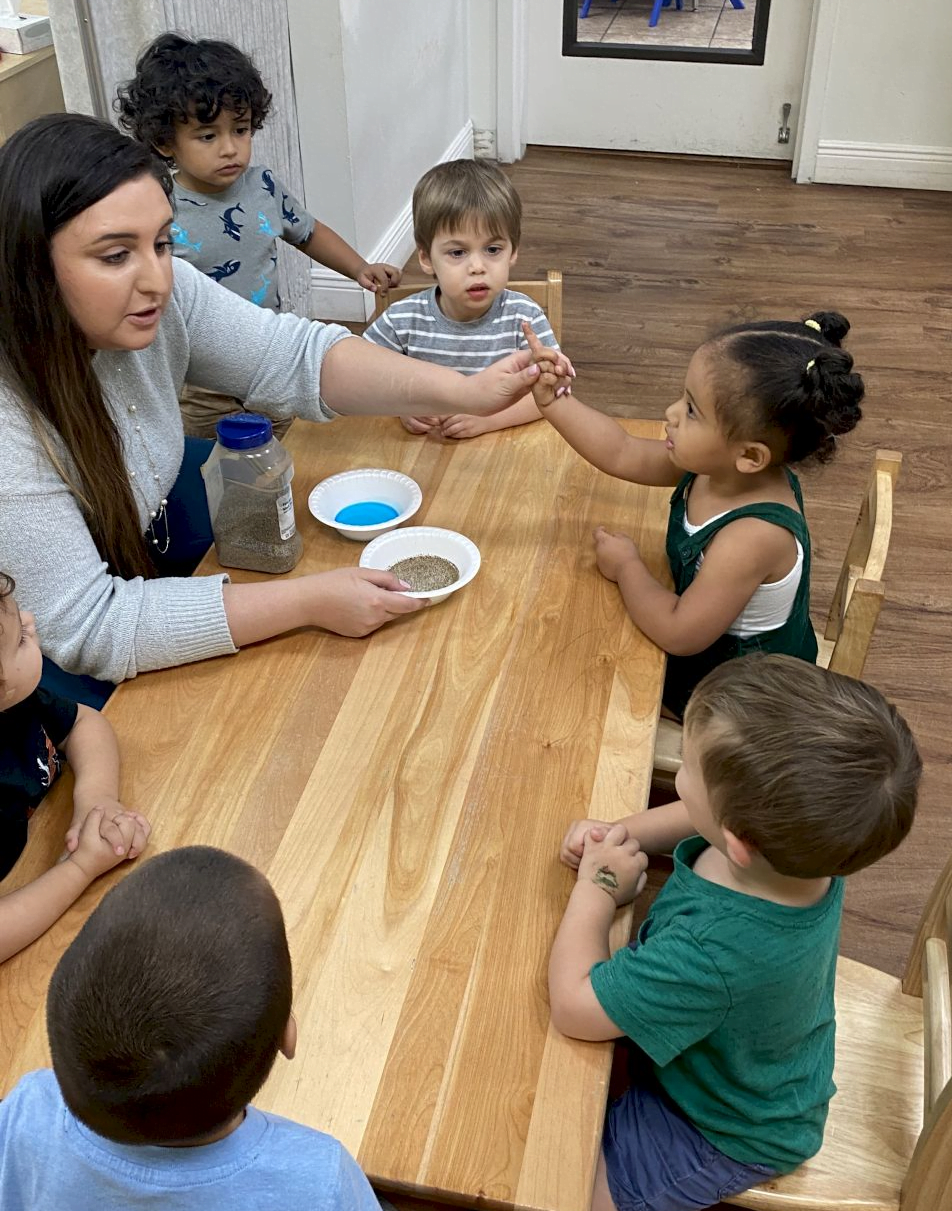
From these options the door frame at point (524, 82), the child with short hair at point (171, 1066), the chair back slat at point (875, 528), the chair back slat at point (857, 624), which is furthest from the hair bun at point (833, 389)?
the door frame at point (524, 82)

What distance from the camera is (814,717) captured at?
3.37ft

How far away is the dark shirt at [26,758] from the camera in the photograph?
1229 mm

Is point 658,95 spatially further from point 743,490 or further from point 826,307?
point 743,490

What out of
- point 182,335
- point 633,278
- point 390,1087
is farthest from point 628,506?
point 633,278

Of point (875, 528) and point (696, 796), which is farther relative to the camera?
point (875, 528)

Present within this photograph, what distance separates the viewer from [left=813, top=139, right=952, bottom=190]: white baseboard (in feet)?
14.8

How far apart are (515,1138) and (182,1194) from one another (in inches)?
11.7

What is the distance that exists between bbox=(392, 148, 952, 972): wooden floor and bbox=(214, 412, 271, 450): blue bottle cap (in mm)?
1273

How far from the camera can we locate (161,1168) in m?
0.76

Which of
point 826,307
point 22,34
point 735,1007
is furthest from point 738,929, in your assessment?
point 826,307

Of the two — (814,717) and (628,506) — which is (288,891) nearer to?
(814,717)

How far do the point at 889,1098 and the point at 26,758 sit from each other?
98cm

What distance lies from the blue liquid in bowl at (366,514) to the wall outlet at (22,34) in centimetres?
142

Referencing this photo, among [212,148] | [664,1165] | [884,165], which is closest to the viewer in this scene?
[664,1165]
